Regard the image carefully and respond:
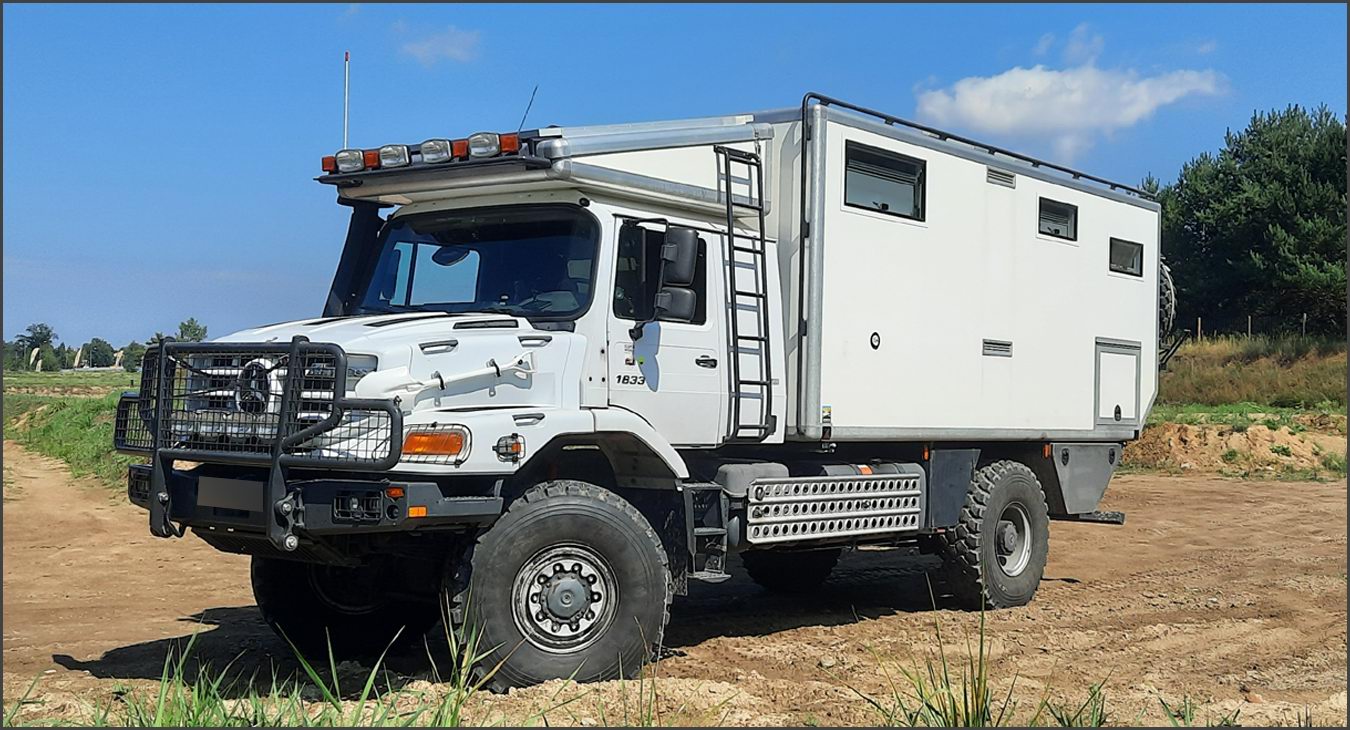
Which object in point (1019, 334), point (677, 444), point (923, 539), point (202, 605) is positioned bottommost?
point (202, 605)

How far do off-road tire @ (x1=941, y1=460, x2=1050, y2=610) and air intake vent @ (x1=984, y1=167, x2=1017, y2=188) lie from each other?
242cm

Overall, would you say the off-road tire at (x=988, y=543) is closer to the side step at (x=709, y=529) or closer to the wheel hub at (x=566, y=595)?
the side step at (x=709, y=529)

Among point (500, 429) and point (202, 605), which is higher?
point (500, 429)

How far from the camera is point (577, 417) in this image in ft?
24.4

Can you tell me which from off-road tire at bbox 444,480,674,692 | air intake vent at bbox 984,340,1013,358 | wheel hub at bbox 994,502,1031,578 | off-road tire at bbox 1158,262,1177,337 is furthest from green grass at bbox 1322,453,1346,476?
off-road tire at bbox 444,480,674,692

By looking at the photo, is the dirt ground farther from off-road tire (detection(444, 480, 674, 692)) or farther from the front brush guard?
the front brush guard

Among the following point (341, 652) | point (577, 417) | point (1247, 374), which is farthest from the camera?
point (1247, 374)

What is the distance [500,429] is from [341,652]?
8.65 feet

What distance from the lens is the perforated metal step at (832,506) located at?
875 centimetres

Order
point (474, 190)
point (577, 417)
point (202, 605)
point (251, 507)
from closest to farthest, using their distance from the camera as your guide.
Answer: point (251, 507)
point (577, 417)
point (474, 190)
point (202, 605)

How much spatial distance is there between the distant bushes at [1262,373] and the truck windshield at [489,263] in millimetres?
30327

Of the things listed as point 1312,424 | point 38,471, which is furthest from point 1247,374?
point 38,471

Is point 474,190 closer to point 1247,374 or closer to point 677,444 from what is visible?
point 677,444

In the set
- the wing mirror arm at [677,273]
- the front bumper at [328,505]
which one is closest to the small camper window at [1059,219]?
the wing mirror arm at [677,273]
